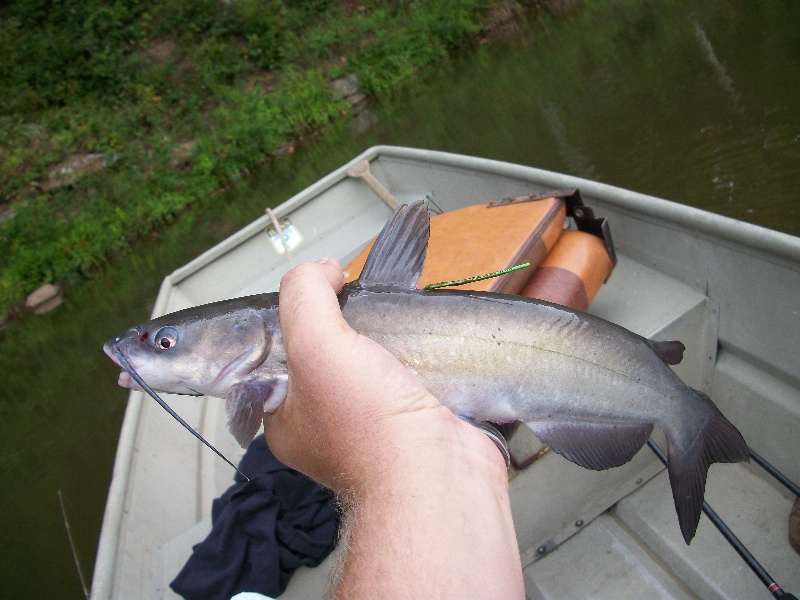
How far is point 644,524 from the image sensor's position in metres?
2.70

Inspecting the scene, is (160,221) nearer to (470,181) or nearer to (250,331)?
(470,181)

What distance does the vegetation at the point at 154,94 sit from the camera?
1409 cm

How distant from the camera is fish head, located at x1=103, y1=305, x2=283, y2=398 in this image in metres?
1.88

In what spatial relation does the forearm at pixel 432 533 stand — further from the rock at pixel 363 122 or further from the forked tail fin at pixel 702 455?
the rock at pixel 363 122

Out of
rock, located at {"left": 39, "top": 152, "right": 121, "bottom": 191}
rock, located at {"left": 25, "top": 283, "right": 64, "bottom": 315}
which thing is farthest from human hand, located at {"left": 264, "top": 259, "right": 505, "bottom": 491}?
rock, located at {"left": 39, "top": 152, "right": 121, "bottom": 191}

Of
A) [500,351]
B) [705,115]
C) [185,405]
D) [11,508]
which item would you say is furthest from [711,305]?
[11,508]

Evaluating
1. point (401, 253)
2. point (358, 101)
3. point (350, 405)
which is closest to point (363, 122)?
point (358, 101)

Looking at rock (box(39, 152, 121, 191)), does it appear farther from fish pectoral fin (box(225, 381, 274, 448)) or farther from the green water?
fish pectoral fin (box(225, 381, 274, 448))

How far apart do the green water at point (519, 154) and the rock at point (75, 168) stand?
4394 millimetres

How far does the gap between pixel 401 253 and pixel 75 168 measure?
17.5 metres

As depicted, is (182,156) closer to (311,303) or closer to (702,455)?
(311,303)

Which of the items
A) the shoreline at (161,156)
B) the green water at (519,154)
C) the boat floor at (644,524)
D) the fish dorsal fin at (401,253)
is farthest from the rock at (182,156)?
the fish dorsal fin at (401,253)

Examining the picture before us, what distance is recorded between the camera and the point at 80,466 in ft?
20.1

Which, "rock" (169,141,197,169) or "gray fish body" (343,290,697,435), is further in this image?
"rock" (169,141,197,169)
